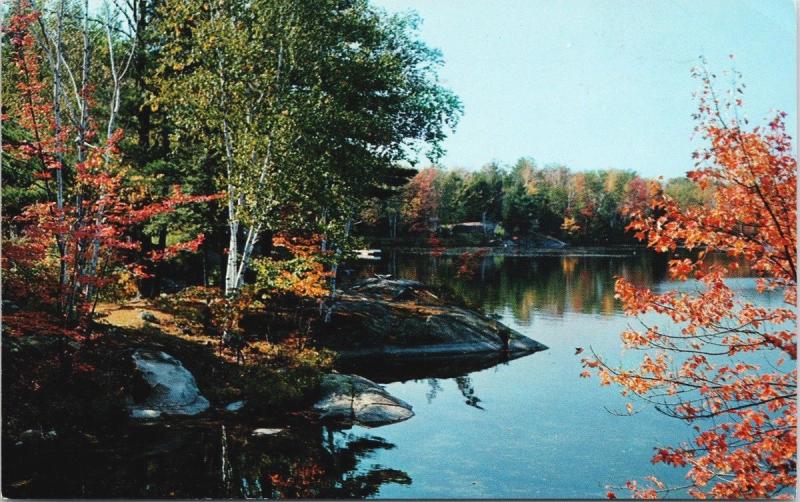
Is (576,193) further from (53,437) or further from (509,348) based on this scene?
(53,437)

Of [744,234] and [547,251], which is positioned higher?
[744,234]

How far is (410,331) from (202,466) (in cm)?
1020

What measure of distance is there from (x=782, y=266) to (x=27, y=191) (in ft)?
39.8

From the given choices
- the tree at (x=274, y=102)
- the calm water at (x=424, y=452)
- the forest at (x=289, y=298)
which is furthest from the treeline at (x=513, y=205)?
the calm water at (x=424, y=452)

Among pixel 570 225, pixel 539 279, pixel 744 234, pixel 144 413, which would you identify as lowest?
pixel 144 413

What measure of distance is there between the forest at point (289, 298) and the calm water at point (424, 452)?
0.19ft

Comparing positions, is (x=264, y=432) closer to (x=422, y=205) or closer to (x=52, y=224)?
(x=52, y=224)

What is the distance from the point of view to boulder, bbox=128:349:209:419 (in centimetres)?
1163

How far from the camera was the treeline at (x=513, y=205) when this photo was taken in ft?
125

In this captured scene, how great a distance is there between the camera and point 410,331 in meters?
19.7

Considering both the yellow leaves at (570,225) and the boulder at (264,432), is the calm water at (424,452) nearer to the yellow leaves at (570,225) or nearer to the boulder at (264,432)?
the boulder at (264,432)

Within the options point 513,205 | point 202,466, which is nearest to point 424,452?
point 202,466

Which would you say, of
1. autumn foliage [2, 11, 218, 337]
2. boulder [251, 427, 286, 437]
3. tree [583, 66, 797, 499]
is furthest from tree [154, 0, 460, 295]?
tree [583, 66, 797, 499]

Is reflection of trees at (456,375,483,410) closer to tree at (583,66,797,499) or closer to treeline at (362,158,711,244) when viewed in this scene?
tree at (583,66,797,499)
